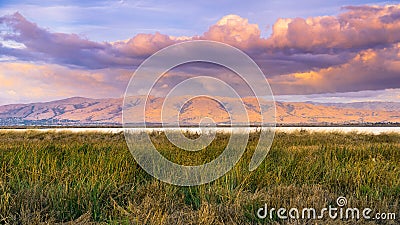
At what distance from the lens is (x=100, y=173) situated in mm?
7832

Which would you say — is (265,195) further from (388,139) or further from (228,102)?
(388,139)

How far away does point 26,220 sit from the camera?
5344 mm

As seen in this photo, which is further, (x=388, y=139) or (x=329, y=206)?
(x=388, y=139)

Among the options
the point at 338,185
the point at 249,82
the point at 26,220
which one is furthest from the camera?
the point at 249,82

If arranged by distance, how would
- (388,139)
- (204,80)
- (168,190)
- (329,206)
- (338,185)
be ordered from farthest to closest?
(388,139)
(204,80)
(338,185)
(168,190)
(329,206)

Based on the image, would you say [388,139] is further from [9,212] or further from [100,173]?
[9,212]

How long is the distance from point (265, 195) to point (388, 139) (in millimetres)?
18414

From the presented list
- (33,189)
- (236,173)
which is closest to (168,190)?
(236,173)

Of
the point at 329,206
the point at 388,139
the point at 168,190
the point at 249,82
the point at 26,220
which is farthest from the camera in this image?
the point at 388,139

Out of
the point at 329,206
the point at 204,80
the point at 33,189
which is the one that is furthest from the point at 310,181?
the point at 33,189

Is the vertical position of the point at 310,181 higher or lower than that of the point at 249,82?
lower

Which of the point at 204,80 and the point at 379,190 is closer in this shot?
the point at 379,190

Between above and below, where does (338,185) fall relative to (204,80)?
below

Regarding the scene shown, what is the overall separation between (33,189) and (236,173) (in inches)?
141
